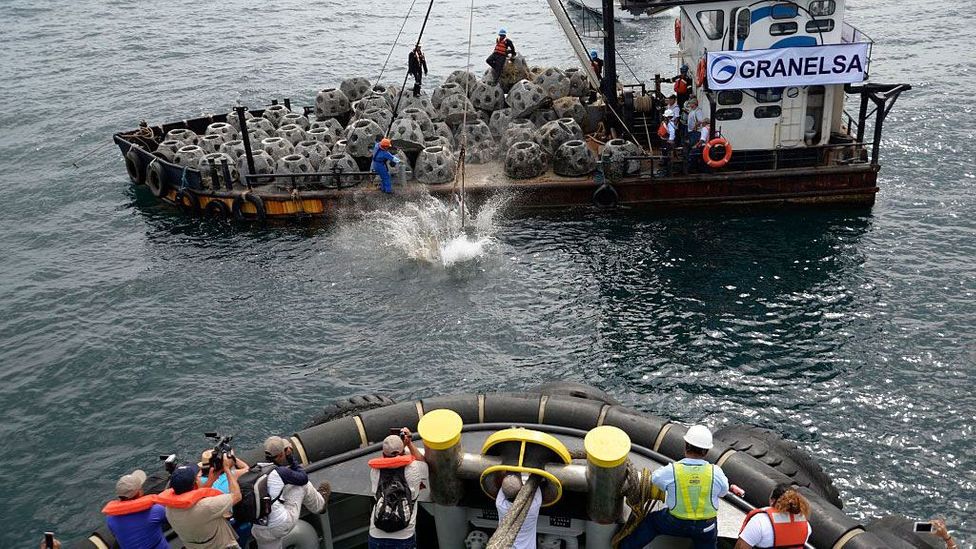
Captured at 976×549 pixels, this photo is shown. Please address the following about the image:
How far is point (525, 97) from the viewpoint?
1246 inches

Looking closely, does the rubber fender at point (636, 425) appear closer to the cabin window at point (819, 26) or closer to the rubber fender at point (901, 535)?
the rubber fender at point (901, 535)

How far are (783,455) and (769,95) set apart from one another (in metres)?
16.2

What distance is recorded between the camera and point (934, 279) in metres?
22.9

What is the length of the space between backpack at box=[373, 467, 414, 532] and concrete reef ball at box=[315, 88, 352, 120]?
2679 centimetres

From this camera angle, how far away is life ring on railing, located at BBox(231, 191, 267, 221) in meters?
28.0

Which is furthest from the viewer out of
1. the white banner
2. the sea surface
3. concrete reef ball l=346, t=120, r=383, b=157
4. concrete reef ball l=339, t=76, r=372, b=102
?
concrete reef ball l=339, t=76, r=372, b=102

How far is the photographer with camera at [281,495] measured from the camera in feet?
30.1

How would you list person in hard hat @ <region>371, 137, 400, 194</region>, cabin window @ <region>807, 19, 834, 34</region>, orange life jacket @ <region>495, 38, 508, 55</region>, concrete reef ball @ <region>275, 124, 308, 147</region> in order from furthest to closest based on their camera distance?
1. orange life jacket @ <region>495, 38, 508, 55</region>
2. concrete reef ball @ <region>275, 124, 308, 147</region>
3. person in hard hat @ <region>371, 137, 400, 194</region>
4. cabin window @ <region>807, 19, 834, 34</region>

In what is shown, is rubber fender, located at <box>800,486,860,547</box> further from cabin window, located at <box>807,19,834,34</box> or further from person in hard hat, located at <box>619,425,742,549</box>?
cabin window, located at <box>807,19,834,34</box>

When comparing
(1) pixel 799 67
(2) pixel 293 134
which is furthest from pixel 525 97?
(1) pixel 799 67

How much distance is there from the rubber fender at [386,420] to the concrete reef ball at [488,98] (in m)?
22.7

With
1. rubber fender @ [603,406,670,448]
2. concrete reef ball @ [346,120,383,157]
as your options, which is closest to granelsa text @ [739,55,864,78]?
concrete reef ball @ [346,120,383,157]

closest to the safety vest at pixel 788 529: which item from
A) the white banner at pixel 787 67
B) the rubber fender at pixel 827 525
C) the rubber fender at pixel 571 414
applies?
the rubber fender at pixel 827 525

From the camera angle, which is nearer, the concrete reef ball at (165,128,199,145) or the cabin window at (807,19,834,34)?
the cabin window at (807,19,834,34)
